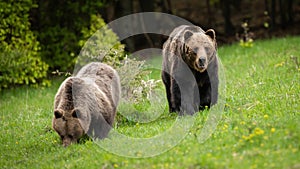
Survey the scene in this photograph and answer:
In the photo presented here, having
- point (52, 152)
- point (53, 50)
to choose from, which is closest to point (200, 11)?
point (53, 50)

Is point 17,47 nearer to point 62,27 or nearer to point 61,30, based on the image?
point 61,30

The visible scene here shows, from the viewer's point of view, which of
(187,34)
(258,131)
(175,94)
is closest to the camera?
(258,131)

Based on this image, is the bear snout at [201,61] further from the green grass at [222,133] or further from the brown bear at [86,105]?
the brown bear at [86,105]

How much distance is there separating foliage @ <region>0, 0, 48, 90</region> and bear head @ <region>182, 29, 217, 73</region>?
659 centimetres

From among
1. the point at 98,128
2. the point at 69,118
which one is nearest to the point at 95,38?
the point at 98,128

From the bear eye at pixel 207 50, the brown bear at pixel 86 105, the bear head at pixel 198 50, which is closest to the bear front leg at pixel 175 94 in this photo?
the bear head at pixel 198 50

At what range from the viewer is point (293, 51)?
15.4m

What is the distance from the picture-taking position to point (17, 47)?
14.8 meters

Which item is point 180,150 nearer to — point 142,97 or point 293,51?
point 142,97

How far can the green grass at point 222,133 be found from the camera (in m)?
Answer: 6.73

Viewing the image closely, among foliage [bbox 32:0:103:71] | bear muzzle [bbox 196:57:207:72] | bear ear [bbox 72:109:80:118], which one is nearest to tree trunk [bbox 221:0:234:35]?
foliage [bbox 32:0:103:71]

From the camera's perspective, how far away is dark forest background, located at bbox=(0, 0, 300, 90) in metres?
14.7

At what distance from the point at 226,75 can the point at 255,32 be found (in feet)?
29.2

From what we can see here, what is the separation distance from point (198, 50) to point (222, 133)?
1885mm
